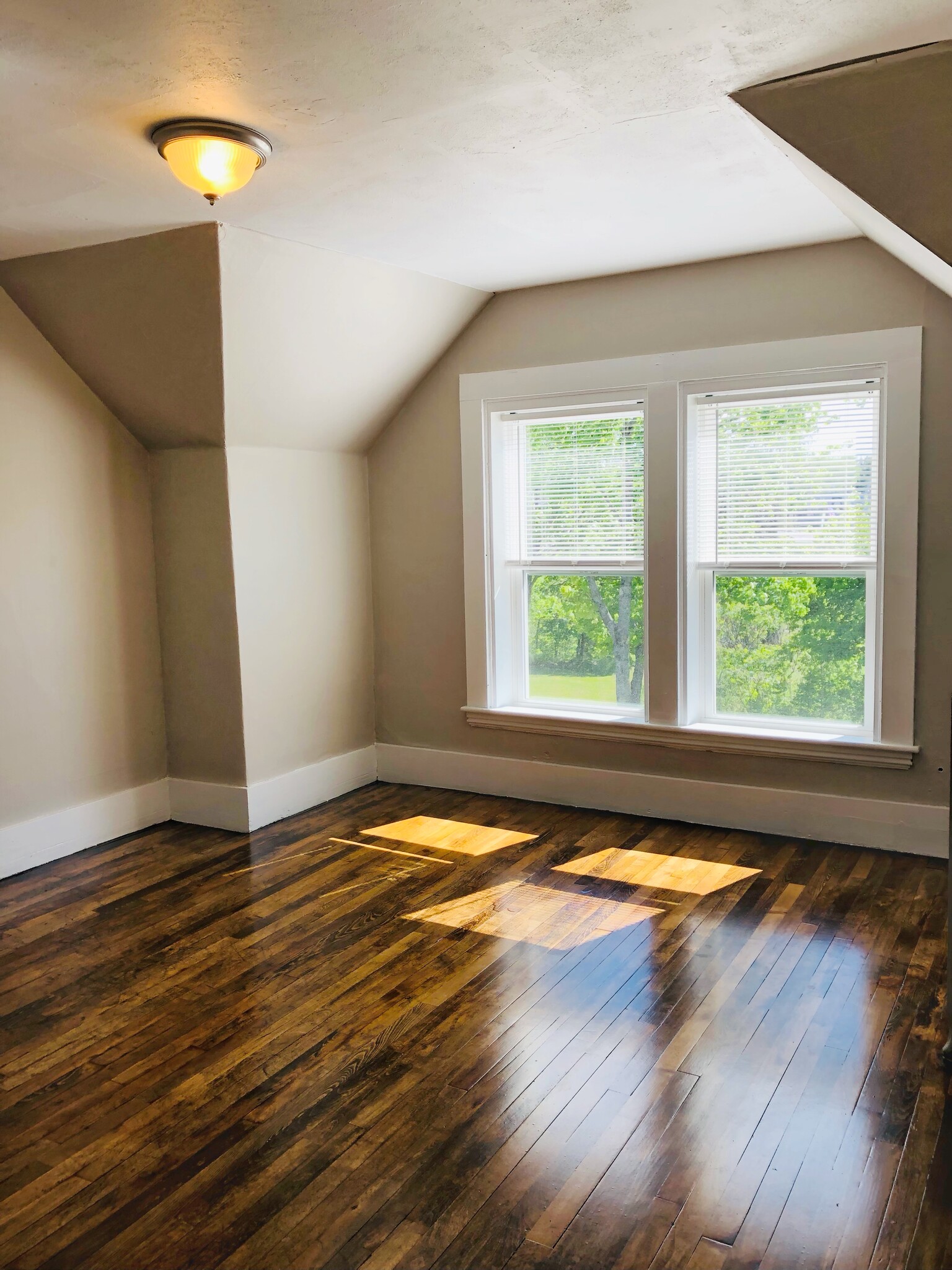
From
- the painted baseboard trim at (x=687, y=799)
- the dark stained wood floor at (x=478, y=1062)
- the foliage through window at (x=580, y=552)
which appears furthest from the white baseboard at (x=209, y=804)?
the foliage through window at (x=580, y=552)

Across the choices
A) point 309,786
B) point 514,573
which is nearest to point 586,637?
point 514,573

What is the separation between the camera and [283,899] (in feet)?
12.6

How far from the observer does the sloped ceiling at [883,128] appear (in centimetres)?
238

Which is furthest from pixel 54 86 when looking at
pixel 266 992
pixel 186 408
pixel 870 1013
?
pixel 870 1013

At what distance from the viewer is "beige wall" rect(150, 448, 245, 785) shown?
4598 mm

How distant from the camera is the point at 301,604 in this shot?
4984 millimetres

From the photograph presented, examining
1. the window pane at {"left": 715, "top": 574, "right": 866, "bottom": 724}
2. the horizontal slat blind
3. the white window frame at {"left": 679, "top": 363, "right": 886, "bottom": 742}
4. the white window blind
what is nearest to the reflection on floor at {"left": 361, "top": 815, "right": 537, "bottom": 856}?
the white window frame at {"left": 679, "top": 363, "right": 886, "bottom": 742}

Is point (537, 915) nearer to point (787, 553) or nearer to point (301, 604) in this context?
point (787, 553)

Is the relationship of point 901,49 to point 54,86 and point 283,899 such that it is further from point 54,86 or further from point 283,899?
point 283,899

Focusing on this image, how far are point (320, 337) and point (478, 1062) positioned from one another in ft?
9.98

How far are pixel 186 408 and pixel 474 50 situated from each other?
240 cm

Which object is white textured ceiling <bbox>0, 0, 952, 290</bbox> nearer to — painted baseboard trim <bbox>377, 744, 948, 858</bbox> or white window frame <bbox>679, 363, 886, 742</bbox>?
white window frame <bbox>679, 363, 886, 742</bbox>

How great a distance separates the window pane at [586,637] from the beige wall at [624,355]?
0.94ft

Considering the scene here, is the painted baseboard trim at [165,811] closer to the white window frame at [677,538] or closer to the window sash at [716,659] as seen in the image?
the white window frame at [677,538]
